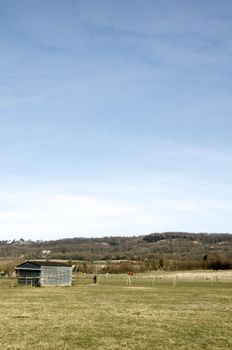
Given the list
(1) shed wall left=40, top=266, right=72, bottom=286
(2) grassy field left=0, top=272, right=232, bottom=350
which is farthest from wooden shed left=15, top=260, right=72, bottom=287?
(2) grassy field left=0, top=272, right=232, bottom=350

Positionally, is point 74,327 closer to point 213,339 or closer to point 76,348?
point 76,348

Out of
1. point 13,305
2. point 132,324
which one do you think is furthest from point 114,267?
point 132,324

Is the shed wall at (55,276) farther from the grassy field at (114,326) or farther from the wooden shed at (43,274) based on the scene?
the grassy field at (114,326)

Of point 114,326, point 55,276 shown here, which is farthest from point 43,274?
point 114,326

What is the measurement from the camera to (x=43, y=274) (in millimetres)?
82750

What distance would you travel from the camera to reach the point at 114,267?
154 metres

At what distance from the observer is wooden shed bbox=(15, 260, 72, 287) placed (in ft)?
268

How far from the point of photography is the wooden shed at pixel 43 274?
268 ft

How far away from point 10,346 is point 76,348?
284 cm

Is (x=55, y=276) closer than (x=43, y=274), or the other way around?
(x=43, y=274)

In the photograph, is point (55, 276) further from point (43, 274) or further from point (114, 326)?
point (114, 326)

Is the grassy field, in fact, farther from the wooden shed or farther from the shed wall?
the shed wall

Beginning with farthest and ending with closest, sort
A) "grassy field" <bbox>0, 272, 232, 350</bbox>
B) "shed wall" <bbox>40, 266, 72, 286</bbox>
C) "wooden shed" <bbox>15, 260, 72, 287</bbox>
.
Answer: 1. "shed wall" <bbox>40, 266, 72, 286</bbox>
2. "wooden shed" <bbox>15, 260, 72, 287</bbox>
3. "grassy field" <bbox>0, 272, 232, 350</bbox>

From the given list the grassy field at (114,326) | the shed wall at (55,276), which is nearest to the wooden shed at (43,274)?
the shed wall at (55,276)
